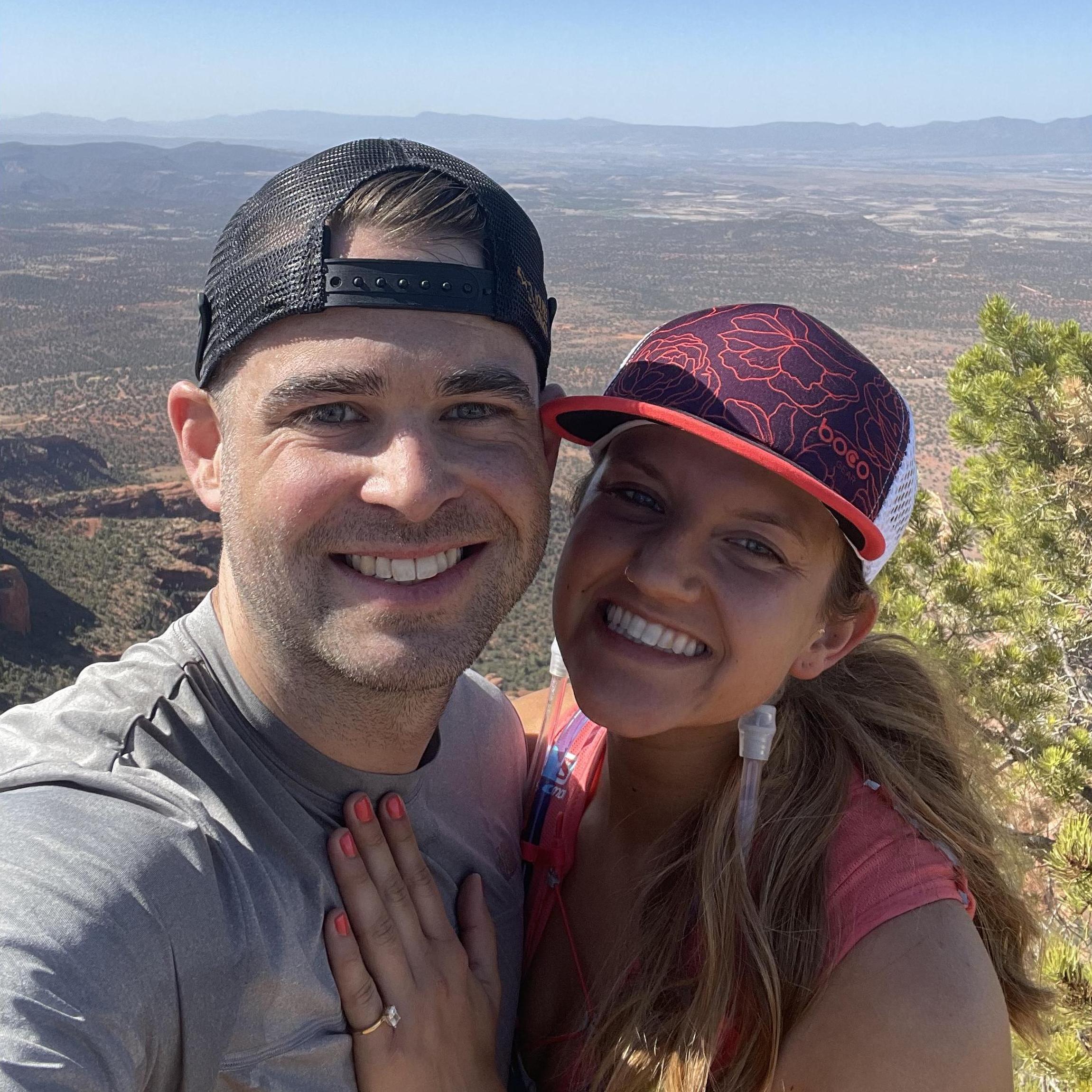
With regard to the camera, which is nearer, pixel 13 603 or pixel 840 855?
pixel 840 855

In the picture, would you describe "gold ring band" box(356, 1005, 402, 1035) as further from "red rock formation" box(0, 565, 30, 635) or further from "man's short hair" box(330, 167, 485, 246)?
"red rock formation" box(0, 565, 30, 635)

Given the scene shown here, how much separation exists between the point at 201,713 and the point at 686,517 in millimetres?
1113

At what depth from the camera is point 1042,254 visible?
314ft

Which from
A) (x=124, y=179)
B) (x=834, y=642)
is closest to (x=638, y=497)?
(x=834, y=642)

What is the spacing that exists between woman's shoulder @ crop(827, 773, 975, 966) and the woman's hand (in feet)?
2.58

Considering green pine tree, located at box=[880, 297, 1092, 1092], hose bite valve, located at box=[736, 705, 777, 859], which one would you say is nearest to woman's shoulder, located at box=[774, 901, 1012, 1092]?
hose bite valve, located at box=[736, 705, 777, 859]

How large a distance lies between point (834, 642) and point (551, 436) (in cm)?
86

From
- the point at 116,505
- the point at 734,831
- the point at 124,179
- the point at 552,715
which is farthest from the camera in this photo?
the point at 124,179

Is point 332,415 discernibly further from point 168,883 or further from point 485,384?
point 168,883

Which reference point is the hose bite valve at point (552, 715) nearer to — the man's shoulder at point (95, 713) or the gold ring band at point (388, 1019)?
the gold ring band at point (388, 1019)

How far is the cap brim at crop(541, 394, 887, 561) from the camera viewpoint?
2.04m

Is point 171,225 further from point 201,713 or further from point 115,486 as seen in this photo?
point 201,713

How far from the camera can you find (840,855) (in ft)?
7.41

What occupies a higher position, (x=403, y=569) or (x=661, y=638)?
(x=403, y=569)
